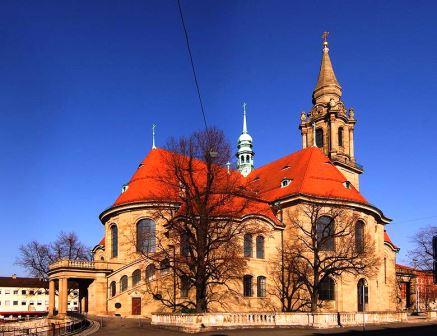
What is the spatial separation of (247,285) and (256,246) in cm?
363

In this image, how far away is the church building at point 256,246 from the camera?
43.0 meters

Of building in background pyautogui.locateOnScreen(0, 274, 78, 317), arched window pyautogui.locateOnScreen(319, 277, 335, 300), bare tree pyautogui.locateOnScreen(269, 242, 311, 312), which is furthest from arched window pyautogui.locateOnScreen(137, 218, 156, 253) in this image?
building in background pyautogui.locateOnScreen(0, 274, 78, 317)

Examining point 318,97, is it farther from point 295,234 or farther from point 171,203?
point 171,203

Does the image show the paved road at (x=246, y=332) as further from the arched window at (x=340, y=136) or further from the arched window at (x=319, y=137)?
the arched window at (x=319, y=137)

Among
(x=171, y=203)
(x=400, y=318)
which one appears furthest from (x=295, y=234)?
(x=171, y=203)

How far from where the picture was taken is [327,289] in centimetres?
4606

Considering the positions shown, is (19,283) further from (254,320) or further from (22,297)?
(254,320)

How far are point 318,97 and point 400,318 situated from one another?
102 ft

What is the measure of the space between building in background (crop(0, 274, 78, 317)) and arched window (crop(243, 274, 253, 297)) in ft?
199

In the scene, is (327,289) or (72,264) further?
(327,289)

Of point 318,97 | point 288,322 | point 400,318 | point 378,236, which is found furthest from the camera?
point 318,97

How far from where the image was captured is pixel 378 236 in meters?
53.1

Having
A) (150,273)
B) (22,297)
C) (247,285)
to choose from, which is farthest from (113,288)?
(22,297)

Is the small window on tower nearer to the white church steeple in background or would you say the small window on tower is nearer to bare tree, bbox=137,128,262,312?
bare tree, bbox=137,128,262,312
